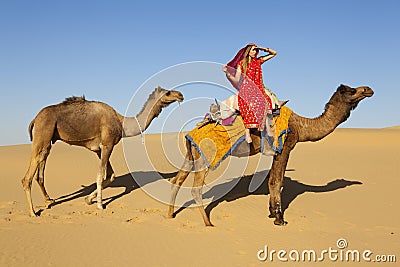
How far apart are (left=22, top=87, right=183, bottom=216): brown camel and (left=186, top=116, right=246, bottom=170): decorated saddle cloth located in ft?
7.79

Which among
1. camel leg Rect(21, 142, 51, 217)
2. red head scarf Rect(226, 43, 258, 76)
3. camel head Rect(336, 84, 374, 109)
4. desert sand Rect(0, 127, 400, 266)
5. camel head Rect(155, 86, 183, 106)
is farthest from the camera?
camel head Rect(155, 86, 183, 106)

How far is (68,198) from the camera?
34.3 ft

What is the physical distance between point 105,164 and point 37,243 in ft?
10.5

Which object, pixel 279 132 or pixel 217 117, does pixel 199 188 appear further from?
pixel 279 132

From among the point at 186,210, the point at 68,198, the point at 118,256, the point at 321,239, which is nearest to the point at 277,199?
the point at 321,239

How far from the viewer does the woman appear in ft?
25.2

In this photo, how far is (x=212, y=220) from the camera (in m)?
8.15

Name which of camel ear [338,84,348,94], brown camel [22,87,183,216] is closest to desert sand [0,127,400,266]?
brown camel [22,87,183,216]

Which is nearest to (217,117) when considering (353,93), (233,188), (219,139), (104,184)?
(219,139)

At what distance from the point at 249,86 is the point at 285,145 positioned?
1.46 metres

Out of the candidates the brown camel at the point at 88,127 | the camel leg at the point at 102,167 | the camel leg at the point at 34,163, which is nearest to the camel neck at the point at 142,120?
the brown camel at the point at 88,127

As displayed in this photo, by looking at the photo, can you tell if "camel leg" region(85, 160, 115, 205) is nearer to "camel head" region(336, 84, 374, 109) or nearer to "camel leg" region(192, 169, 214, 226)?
"camel leg" region(192, 169, 214, 226)

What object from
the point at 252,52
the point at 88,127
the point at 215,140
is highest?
the point at 252,52

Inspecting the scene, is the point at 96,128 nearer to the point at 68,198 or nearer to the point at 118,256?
the point at 68,198
